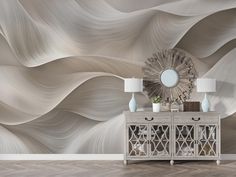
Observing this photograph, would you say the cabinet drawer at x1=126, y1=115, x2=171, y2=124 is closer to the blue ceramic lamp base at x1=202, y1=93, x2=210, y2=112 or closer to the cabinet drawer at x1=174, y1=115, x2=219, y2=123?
the cabinet drawer at x1=174, y1=115, x2=219, y2=123

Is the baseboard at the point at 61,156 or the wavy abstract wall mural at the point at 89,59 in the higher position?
the wavy abstract wall mural at the point at 89,59

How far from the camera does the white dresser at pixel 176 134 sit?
5.11 metres

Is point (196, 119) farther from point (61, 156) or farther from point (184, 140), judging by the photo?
point (61, 156)

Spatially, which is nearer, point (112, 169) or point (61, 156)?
point (112, 169)

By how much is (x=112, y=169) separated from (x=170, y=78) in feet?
5.07

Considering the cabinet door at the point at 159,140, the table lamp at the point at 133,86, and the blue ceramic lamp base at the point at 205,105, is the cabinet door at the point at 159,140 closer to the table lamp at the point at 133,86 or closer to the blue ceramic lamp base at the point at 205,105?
the table lamp at the point at 133,86

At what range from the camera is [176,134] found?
5.14 metres

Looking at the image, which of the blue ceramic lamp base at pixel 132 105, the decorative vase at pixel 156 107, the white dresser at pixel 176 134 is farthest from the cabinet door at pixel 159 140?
the blue ceramic lamp base at pixel 132 105

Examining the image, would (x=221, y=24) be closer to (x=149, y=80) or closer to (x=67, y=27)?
(x=149, y=80)

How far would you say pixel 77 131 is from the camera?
221 inches


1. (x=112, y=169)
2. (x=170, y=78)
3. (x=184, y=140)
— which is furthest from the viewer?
(x=170, y=78)

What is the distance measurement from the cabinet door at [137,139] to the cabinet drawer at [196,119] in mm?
443

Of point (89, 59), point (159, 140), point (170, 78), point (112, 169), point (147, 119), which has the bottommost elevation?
point (112, 169)

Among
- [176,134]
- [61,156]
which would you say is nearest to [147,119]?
[176,134]
